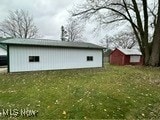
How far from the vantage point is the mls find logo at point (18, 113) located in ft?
17.9

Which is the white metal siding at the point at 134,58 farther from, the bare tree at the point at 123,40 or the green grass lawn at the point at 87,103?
the green grass lawn at the point at 87,103

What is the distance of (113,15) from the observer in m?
23.6

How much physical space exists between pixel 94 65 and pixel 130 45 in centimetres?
3610

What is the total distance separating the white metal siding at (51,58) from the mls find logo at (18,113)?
11443 millimetres

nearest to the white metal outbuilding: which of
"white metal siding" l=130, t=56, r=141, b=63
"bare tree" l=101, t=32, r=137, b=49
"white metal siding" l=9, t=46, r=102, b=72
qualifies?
"white metal siding" l=9, t=46, r=102, b=72

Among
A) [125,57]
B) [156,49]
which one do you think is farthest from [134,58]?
[156,49]

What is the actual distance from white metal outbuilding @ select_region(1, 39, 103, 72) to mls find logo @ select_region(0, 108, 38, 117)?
1138cm

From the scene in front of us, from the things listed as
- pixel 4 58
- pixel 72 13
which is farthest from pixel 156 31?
pixel 4 58

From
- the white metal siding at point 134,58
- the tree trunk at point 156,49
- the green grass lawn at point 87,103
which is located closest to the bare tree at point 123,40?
the white metal siding at point 134,58

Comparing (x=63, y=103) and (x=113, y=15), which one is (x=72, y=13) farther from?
(x=63, y=103)

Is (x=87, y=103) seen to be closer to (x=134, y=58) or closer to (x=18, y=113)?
(x=18, y=113)

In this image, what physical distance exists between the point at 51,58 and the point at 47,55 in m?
0.55

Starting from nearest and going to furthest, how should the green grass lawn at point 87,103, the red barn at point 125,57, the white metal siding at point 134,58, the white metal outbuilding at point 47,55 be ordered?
the green grass lawn at point 87,103
the white metal outbuilding at point 47,55
the red barn at point 125,57
the white metal siding at point 134,58

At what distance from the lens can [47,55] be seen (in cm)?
1884
